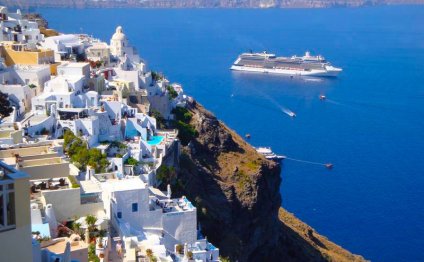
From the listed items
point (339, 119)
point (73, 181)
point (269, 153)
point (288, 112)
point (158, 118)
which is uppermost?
point (73, 181)

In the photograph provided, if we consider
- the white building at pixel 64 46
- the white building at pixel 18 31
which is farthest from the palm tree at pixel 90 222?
the white building at pixel 18 31

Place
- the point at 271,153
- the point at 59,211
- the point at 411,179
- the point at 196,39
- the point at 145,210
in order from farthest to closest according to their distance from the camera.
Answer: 1. the point at 196,39
2. the point at 271,153
3. the point at 411,179
4. the point at 145,210
5. the point at 59,211

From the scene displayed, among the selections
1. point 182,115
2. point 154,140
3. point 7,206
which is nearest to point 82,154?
point 154,140

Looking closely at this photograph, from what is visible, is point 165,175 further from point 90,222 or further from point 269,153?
point 269,153

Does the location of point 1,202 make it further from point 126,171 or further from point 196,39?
point 196,39

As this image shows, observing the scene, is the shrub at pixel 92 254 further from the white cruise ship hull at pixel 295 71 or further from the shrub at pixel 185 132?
the white cruise ship hull at pixel 295 71

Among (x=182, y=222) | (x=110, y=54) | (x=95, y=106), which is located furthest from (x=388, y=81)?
(x=182, y=222)

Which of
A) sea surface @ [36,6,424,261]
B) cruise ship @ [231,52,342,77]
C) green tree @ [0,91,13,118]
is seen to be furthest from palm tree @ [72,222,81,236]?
cruise ship @ [231,52,342,77]
